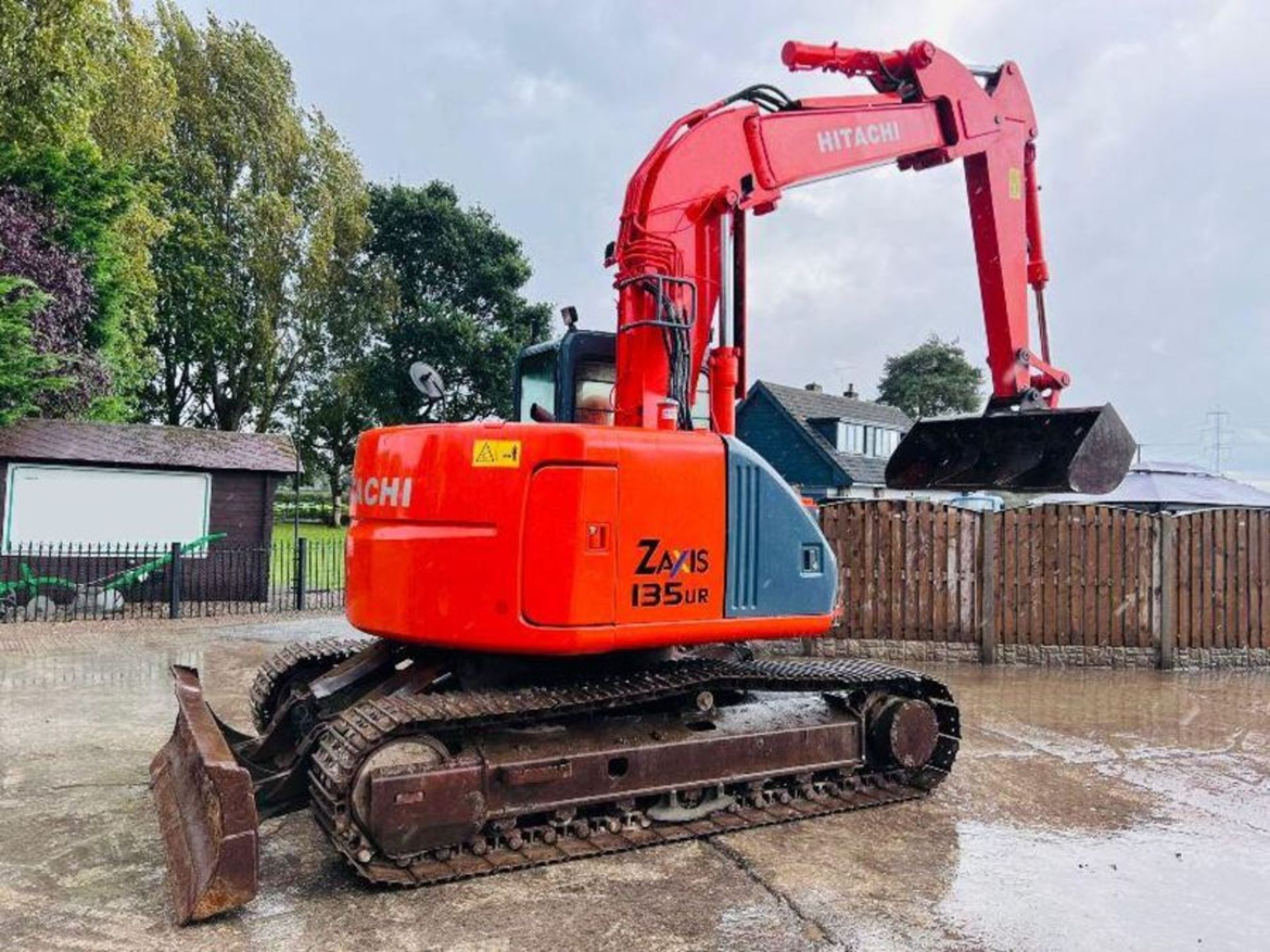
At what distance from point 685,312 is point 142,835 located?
11.7 feet

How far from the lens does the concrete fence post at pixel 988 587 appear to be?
9.92m

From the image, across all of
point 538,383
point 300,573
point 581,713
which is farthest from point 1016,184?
point 300,573

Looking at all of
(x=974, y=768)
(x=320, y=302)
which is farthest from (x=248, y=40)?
(x=974, y=768)

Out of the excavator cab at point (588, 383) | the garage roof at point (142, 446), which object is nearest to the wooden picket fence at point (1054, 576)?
the excavator cab at point (588, 383)

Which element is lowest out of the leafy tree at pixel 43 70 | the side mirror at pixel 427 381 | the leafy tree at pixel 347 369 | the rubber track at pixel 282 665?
the rubber track at pixel 282 665

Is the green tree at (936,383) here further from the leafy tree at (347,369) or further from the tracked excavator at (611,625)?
the tracked excavator at (611,625)

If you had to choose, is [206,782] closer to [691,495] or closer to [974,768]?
[691,495]

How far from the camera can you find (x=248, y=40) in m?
27.9

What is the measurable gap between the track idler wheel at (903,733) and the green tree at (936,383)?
→ 4505cm

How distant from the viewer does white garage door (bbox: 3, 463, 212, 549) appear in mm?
13422

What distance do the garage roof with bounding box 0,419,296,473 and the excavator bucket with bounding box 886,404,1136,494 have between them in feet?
35.4

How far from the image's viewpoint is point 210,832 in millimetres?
3736

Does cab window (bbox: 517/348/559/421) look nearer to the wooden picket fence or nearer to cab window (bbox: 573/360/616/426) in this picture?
cab window (bbox: 573/360/616/426)

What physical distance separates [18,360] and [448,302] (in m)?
19.6
